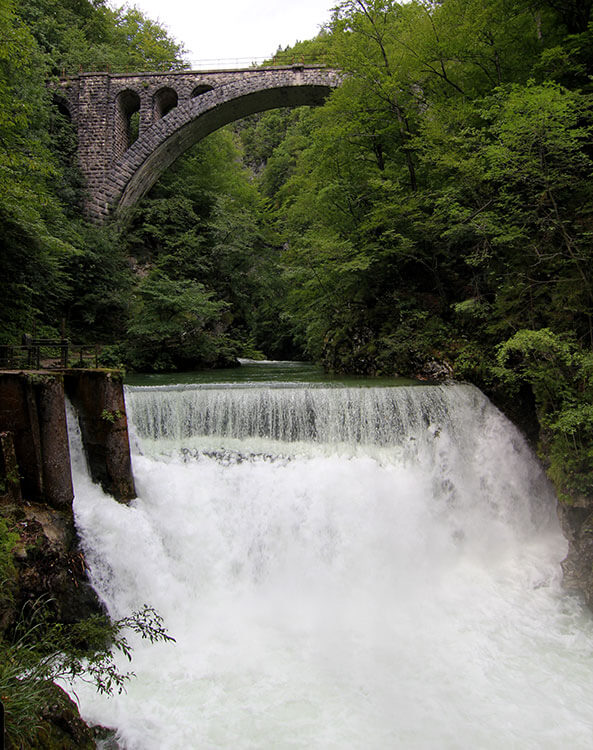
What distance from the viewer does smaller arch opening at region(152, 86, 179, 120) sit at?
19641 mm

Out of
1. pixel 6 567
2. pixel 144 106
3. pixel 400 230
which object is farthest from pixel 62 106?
pixel 6 567

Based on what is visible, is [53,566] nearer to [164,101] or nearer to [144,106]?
[144,106]

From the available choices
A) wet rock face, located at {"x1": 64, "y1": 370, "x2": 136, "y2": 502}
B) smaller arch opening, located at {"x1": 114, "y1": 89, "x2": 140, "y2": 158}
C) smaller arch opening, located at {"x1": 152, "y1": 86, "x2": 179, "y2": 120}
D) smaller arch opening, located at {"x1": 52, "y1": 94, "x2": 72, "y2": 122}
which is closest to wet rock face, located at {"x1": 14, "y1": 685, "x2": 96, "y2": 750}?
wet rock face, located at {"x1": 64, "y1": 370, "x2": 136, "y2": 502}

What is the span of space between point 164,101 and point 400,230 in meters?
15.4

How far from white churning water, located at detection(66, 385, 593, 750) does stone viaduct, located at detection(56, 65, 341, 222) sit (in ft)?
51.2

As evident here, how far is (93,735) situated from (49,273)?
38.6 feet


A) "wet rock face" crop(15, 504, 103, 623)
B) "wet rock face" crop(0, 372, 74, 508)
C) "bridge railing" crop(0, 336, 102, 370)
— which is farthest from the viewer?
"bridge railing" crop(0, 336, 102, 370)

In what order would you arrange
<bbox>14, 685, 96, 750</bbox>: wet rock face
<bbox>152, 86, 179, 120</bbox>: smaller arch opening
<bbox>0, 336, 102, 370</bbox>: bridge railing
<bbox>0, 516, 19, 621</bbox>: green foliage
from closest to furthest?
<bbox>14, 685, 96, 750</bbox>: wet rock face < <bbox>0, 516, 19, 621</bbox>: green foliage < <bbox>0, 336, 102, 370</bbox>: bridge railing < <bbox>152, 86, 179, 120</bbox>: smaller arch opening

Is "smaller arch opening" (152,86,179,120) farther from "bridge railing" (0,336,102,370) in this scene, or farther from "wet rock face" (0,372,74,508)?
"wet rock face" (0,372,74,508)

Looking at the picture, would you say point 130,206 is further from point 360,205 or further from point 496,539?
point 496,539

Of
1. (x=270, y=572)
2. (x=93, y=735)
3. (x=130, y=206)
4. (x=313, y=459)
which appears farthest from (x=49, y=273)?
(x=93, y=735)

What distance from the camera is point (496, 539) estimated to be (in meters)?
7.05

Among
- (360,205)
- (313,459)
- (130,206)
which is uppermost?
(130,206)

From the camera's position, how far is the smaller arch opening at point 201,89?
64.5ft
